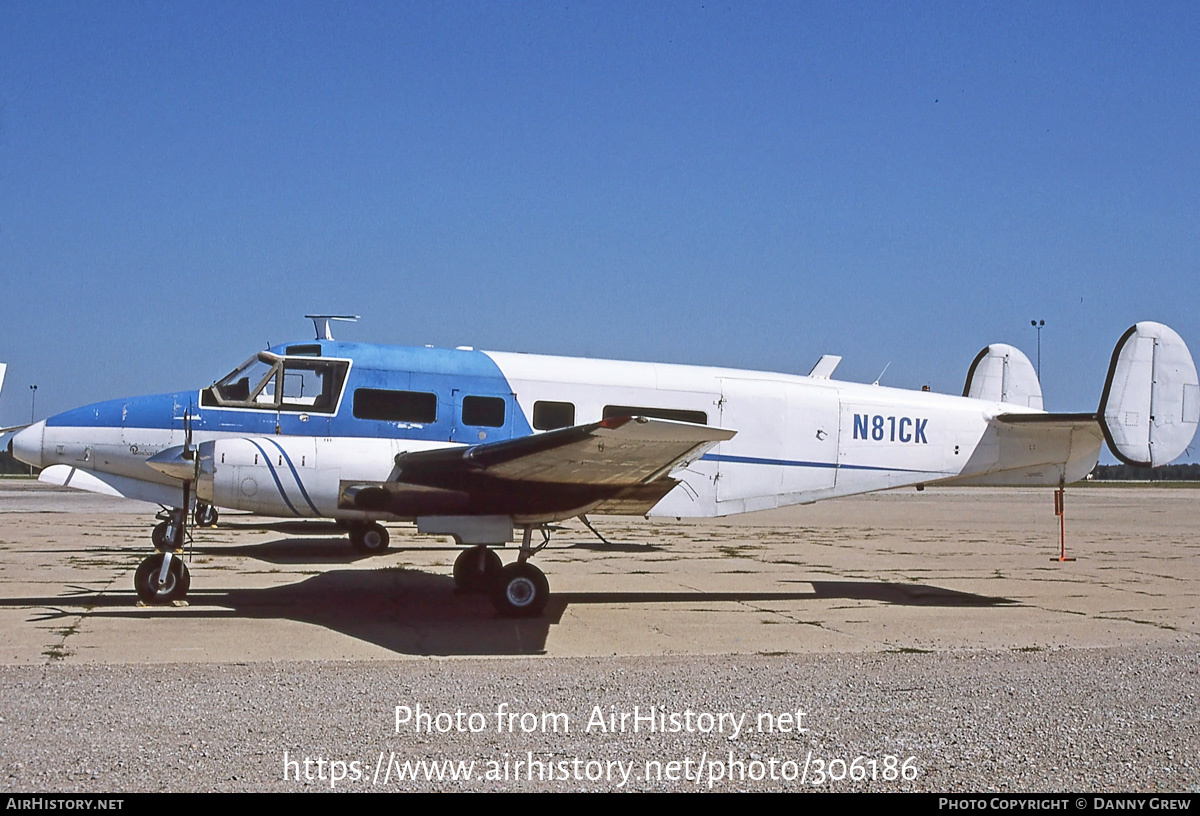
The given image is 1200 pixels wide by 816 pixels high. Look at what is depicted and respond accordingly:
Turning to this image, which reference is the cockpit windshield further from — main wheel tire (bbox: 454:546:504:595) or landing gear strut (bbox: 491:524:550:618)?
landing gear strut (bbox: 491:524:550:618)

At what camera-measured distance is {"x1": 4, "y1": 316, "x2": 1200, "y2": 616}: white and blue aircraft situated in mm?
11555

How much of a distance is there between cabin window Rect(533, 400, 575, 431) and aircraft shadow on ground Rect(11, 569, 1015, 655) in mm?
2288

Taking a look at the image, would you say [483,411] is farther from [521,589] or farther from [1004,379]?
[1004,379]

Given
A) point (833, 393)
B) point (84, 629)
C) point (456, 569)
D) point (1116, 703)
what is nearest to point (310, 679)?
point (84, 629)

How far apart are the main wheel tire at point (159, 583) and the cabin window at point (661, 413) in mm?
5465

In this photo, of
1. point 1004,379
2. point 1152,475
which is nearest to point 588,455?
point 1004,379

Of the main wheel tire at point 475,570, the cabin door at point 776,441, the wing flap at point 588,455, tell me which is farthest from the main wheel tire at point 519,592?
the cabin door at point 776,441

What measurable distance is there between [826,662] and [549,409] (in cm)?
525

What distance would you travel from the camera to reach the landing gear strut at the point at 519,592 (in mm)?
11680

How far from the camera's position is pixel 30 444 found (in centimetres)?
1239

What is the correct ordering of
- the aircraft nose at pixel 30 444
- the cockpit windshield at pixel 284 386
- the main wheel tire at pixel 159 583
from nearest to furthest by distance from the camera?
1. the main wheel tire at pixel 159 583
2. the aircraft nose at pixel 30 444
3. the cockpit windshield at pixel 284 386

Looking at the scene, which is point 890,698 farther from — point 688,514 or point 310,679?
point 688,514

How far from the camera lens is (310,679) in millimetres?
8234

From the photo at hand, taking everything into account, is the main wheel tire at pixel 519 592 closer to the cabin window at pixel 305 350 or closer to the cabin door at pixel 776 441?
the cabin door at pixel 776 441
